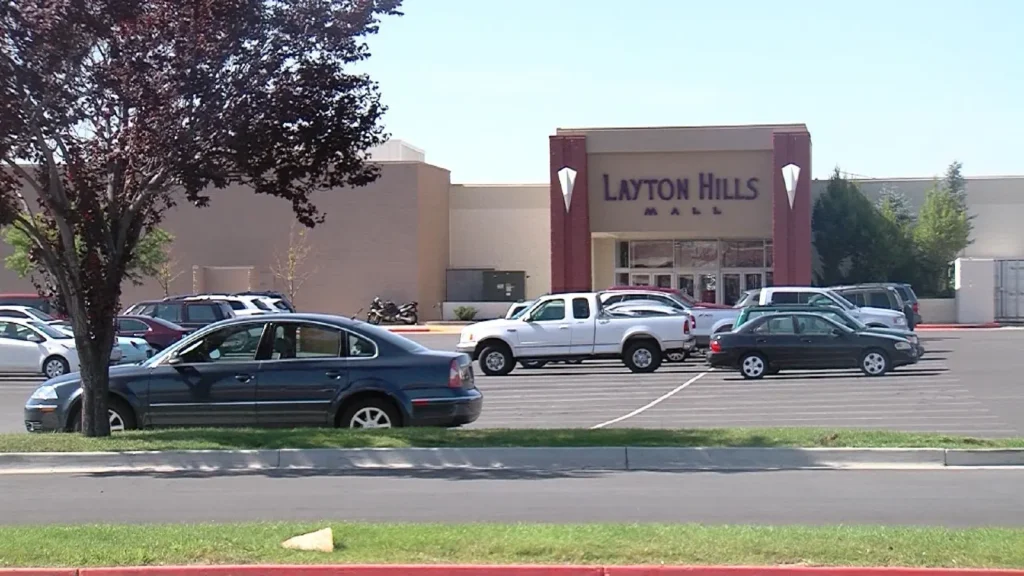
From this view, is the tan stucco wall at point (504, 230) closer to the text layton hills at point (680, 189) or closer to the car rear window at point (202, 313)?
the text layton hills at point (680, 189)

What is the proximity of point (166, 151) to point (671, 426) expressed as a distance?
7.82 metres

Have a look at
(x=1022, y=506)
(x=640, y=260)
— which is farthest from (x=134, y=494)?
(x=640, y=260)

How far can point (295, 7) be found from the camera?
14531mm

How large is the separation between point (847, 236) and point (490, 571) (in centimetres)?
4854

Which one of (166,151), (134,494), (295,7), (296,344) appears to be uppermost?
(295,7)

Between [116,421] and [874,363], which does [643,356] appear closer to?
[874,363]

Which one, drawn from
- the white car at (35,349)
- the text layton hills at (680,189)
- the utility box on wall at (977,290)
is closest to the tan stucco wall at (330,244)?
the text layton hills at (680,189)

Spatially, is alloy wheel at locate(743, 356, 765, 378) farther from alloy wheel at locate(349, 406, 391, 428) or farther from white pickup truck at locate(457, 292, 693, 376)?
alloy wheel at locate(349, 406, 391, 428)

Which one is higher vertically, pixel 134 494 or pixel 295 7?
pixel 295 7

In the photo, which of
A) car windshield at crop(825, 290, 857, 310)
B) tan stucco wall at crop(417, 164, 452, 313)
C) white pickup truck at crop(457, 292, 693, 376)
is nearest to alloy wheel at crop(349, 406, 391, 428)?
white pickup truck at crop(457, 292, 693, 376)

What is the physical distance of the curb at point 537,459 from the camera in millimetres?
13102

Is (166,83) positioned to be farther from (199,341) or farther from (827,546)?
(827,546)

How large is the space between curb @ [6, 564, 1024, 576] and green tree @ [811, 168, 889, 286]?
47.7 metres

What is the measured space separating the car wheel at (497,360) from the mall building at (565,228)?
65.2 ft
